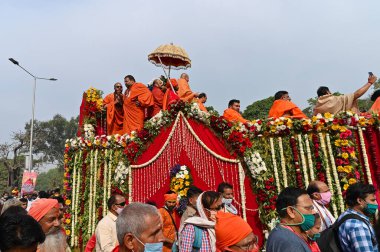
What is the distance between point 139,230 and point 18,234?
2.27ft

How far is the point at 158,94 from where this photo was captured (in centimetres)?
1011

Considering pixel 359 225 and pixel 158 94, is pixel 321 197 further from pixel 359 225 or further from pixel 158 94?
pixel 158 94

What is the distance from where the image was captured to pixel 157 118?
8656 millimetres

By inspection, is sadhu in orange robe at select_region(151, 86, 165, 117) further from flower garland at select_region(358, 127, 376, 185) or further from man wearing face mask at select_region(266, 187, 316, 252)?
man wearing face mask at select_region(266, 187, 316, 252)

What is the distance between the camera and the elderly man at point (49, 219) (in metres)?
→ 3.01

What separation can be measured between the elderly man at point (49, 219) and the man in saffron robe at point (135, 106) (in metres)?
6.50

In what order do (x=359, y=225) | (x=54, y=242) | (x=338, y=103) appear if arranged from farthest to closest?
(x=338, y=103)
(x=54, y=242)
(x=359, y=225)

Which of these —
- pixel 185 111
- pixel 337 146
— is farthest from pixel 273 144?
pixel 185 111

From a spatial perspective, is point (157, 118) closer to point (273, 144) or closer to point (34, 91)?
point (273, 144)

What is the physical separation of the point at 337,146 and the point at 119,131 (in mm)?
6227

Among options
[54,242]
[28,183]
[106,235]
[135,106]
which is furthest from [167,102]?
[28,183]

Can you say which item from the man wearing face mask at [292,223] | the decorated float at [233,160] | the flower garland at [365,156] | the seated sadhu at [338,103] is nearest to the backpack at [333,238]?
the man wearing face mask at [292,223]

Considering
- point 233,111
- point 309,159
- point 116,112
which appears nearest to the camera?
point 309,159

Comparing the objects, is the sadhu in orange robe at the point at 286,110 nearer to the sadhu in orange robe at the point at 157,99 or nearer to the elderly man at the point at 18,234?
the sadhu in orange robe at the point at 157,99
